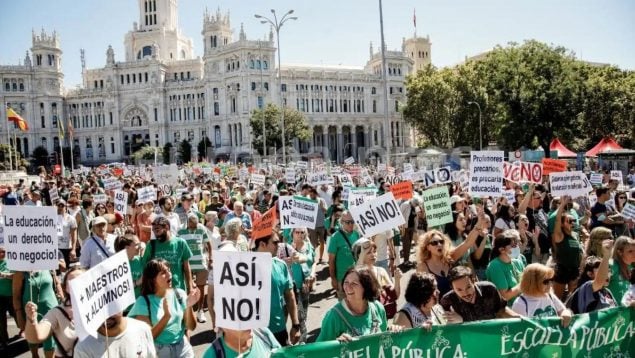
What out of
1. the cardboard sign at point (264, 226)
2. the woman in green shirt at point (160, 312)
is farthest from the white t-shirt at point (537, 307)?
the woman in green shirt at point (160, 312)

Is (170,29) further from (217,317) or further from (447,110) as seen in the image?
(217,317)

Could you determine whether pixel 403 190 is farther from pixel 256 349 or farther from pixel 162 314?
pixel 256 349

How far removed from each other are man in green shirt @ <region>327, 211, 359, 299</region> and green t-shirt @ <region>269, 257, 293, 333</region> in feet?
6.18

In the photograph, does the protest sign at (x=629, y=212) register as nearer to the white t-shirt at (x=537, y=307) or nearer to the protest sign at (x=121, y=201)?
the white t-shirt at (x=537, y=307)

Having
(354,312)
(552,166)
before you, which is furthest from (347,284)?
(552,166)

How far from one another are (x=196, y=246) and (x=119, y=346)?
4564 millimetres

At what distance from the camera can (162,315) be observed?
5191 mm

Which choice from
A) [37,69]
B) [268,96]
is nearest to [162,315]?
[268,96]

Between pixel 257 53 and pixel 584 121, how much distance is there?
46986 millimetres

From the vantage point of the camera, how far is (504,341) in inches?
190

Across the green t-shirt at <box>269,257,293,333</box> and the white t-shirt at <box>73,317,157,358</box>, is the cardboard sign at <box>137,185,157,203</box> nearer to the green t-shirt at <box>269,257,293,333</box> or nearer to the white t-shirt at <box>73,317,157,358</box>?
the green t-shirt at <box>269,257,293,333</box>

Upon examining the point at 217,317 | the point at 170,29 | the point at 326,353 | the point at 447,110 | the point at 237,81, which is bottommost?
the point at 326,353

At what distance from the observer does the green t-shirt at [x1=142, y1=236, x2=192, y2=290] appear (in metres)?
7.38

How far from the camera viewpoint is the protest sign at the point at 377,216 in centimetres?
771
